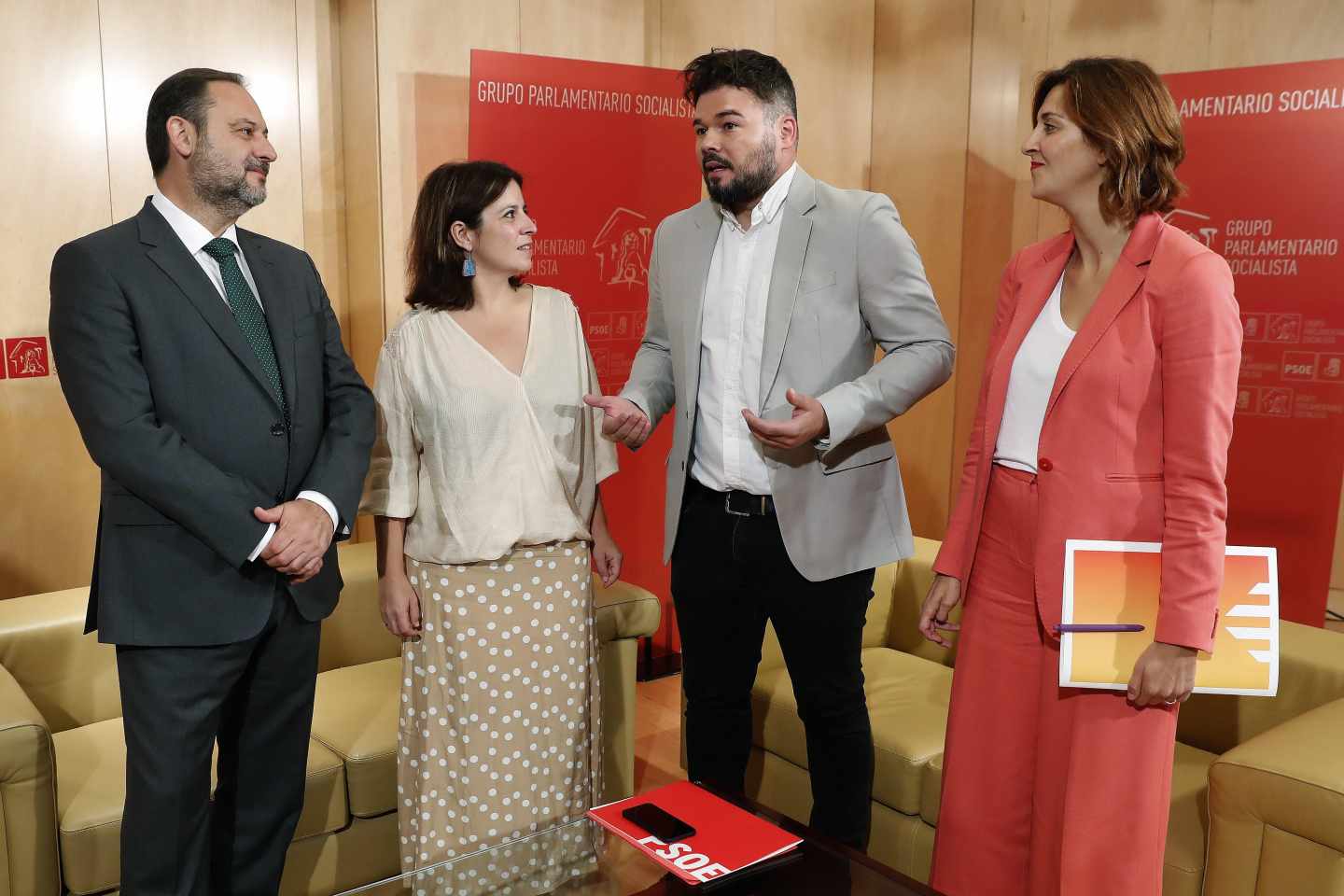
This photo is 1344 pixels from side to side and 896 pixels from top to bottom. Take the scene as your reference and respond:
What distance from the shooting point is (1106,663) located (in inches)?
67.6

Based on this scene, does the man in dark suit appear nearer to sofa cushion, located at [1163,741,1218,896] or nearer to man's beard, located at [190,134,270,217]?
man's beard, located at [190,134,270,217]

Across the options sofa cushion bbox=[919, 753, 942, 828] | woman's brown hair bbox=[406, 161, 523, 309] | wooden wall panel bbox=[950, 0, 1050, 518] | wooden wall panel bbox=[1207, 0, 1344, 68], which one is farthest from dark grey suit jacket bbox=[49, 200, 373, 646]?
wooden wall panel bbox=[1207, 0, 1344, 68]

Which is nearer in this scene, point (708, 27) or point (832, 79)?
point (708, 27)

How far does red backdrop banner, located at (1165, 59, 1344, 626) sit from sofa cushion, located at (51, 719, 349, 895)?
109 inches

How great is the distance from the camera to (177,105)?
1.99m

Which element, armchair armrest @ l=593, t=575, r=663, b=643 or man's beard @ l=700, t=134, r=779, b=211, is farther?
armchair armrest @ l=593, t=575, r=663, b=643

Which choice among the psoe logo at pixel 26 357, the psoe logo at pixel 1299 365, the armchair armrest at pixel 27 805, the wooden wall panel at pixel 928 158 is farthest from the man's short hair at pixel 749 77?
the wooden wall panel at pixel 928 158

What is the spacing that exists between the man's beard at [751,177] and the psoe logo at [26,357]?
2.22 metres

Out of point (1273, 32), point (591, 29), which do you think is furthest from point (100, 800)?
point (1273, 32)

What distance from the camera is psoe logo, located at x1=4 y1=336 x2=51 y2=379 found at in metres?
3.26

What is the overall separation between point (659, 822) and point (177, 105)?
1.51m

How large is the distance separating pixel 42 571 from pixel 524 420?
6.66ft

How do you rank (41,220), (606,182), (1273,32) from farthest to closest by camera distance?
1. (606,182)
2. (1273,32)
3. (41,220)

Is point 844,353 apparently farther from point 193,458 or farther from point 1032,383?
point 193,458
